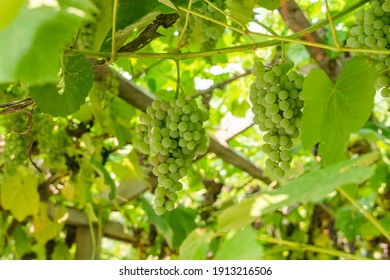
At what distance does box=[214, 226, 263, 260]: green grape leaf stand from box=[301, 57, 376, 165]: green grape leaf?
42 cm

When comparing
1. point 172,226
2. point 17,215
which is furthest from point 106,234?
point 17,215

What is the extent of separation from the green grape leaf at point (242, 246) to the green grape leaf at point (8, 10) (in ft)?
0.92

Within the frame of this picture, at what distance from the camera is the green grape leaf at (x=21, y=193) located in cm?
215

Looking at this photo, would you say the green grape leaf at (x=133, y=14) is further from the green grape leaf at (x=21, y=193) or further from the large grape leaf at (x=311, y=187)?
the green grape leaf at (x=21, y=193)

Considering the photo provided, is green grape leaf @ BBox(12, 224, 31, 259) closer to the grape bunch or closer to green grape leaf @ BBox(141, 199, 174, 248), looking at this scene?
green grape leaf @ BBox(141, 199, 174, 248)

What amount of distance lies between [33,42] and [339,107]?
669 mm

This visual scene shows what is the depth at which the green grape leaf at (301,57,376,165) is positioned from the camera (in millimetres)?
953

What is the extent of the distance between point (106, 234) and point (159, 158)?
2553 mm

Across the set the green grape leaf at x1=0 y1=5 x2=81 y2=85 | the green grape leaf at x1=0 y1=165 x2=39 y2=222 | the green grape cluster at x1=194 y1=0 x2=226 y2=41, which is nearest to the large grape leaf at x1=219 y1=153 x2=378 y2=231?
the green grape leaf at x1=0 y1=5 x2=81 y2=85

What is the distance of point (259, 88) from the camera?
0.94m

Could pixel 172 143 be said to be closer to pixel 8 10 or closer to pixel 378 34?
pixel 378 34

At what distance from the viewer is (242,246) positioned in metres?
0.54

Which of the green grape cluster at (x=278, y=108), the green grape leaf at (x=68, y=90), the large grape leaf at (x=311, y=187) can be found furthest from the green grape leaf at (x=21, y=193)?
the large grape leaf at (x=311, y=187)
